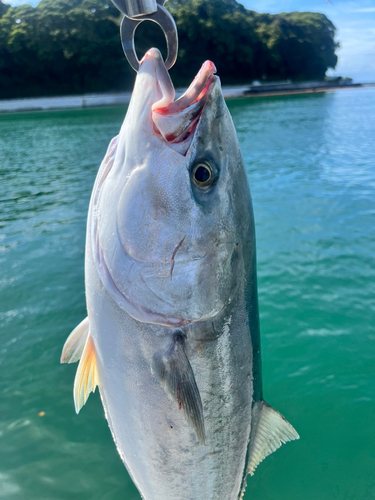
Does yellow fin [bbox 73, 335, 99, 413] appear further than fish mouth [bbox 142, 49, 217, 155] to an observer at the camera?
Yes

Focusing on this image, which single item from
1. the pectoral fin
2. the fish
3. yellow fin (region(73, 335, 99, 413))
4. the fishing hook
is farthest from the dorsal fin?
the fishing hook

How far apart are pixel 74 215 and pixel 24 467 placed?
645 cm

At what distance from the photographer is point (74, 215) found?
353 inches

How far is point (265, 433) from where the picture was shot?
202 centimetres

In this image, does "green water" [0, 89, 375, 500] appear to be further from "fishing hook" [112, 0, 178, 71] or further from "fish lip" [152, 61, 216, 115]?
"fishing hook" [112, 0, 178, 71]

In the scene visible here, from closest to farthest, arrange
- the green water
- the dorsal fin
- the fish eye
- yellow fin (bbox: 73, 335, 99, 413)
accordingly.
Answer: the fish eye < yellow fin (bbox: 73, 335, 99, 413) < the dorsal fin < the green water

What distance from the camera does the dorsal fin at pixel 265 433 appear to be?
6.53 ft

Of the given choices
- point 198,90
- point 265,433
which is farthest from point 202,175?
point 265,433

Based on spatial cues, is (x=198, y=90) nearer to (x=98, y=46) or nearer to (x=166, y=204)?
(x=166, y=204)

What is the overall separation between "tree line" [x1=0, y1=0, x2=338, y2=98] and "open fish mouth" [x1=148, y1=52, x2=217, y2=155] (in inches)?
2032

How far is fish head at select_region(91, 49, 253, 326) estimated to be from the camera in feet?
5.17

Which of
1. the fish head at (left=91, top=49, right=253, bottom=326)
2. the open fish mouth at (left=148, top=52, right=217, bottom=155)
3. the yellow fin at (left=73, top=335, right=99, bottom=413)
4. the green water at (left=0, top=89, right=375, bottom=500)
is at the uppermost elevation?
the open fish mouth at (left=148, top=52, right=217, bottom=155)

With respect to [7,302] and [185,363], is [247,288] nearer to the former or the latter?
[185,363]

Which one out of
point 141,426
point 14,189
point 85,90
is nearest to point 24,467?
point 141,426
